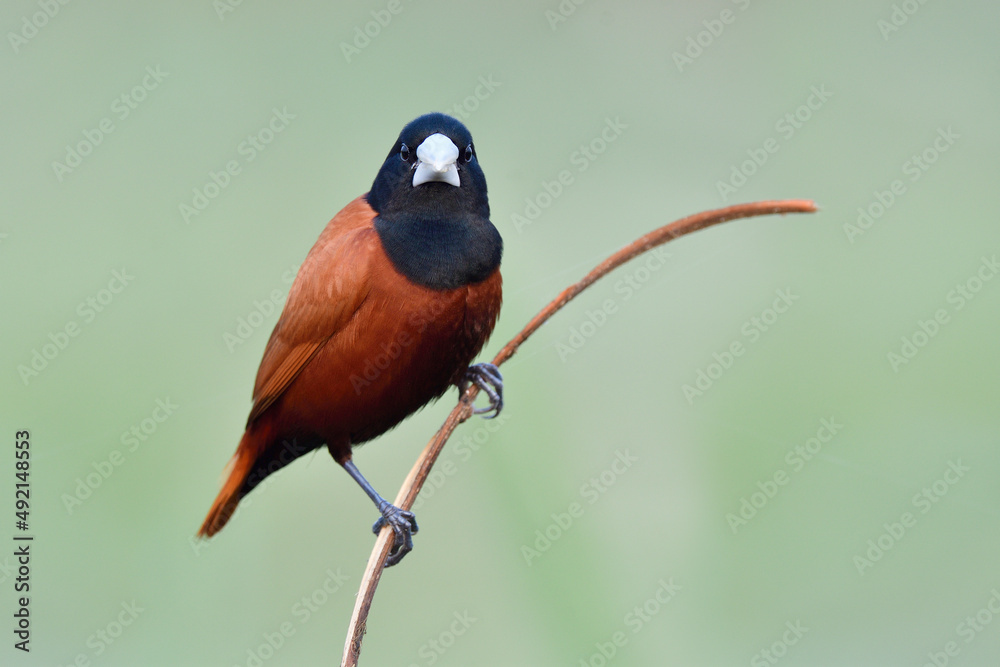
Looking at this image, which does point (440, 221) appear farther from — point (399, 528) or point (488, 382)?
point (399, 528)

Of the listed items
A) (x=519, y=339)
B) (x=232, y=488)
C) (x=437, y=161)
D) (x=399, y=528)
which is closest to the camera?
(x=519, y=339)

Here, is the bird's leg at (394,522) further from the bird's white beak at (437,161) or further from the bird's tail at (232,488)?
the bird's white beak at (437,161)

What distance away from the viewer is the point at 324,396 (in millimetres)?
1866

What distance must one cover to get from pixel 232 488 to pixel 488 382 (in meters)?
0.63

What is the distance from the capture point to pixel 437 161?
1.61 meters

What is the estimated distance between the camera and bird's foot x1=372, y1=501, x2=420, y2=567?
1849 mm

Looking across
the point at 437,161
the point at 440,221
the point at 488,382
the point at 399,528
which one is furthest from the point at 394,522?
the point at 437,161

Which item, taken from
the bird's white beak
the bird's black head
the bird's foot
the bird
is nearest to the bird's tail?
the bird

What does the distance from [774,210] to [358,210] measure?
108cm

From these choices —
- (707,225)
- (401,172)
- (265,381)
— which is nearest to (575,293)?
(707,225)

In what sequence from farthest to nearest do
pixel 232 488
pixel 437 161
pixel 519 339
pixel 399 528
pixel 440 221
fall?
pixel 232 488 < pixel 399 528 < pixel 440 221 < pixel 437 161 < pixel 519 339

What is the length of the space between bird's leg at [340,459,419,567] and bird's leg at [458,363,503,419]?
0.28 metres

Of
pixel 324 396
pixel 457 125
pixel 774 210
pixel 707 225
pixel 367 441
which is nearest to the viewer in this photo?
pixel 774 210

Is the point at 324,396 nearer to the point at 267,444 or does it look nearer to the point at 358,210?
the point at 267,444
